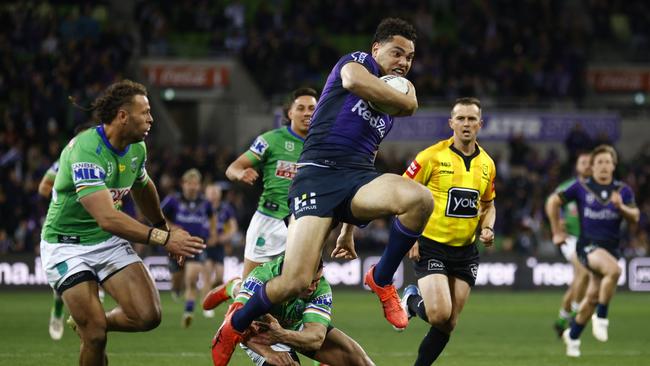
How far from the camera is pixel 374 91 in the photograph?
7.74m

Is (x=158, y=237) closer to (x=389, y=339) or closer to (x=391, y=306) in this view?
(x=391, y=306)

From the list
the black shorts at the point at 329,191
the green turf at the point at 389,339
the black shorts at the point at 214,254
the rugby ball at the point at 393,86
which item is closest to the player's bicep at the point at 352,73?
the rugby ball at the point at 393,86

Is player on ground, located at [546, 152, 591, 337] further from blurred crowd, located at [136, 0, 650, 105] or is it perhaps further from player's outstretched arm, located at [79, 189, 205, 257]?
blurred crowd, located at [136, 0, 650, 105]

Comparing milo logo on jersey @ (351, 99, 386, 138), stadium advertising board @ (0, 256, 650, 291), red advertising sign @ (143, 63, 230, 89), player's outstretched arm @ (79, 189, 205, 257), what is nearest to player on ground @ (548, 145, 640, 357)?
milo logo on jersey @ (351, 99, 386, 138)

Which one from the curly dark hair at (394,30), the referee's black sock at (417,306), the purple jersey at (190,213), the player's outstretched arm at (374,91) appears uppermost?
the curly dark hair at (394,30)

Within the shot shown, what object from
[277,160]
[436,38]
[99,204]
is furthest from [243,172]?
[436,38]

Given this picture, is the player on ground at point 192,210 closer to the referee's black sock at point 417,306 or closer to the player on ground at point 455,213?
the player on ground at point 455,213

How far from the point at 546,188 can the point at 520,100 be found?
4.93m

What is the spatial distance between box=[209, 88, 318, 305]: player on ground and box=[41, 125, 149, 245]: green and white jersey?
2698 mm

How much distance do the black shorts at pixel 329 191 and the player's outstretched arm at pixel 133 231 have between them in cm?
80

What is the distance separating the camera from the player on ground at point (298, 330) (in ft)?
25.9

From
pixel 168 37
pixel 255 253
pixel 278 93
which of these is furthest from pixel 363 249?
pixel 255 253

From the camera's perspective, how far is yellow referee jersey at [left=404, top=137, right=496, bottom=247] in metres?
10.5

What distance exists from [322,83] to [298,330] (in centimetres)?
2463
